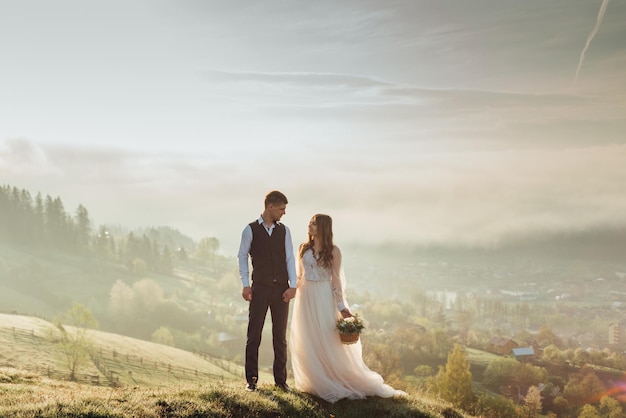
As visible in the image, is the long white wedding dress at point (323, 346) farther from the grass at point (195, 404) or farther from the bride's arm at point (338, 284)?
the grass at point (195, 404)

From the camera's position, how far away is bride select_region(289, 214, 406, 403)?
12.3 meters

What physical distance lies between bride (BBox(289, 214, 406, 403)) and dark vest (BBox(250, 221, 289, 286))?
0.80 metres

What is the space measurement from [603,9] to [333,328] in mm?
117177

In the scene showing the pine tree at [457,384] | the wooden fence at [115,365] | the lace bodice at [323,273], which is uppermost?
the lace bodice at [323,273]

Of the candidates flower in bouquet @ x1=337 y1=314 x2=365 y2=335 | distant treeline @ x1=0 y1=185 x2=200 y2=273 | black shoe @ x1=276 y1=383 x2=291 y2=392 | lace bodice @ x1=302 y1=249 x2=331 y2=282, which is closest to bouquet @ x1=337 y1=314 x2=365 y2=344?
flower in bouquet @ x1=337 y1=314 x2=365 y2=335

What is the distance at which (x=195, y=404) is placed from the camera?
1074 cm

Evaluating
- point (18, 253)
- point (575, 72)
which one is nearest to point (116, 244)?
point (18, 253)

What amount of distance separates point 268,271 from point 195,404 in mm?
2736

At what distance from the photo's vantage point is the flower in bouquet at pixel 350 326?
39.5 ft

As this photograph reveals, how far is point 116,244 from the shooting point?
16788 centimetres

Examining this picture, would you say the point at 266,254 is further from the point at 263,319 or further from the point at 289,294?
the point at 263,319

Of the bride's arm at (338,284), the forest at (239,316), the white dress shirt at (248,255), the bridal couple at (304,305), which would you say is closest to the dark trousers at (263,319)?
the bridal couple at (304,305)

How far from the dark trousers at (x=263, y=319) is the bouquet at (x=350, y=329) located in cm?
112

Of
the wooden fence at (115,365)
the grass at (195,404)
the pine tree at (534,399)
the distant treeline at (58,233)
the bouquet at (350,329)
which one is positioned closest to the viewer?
the grass at (195,404)
